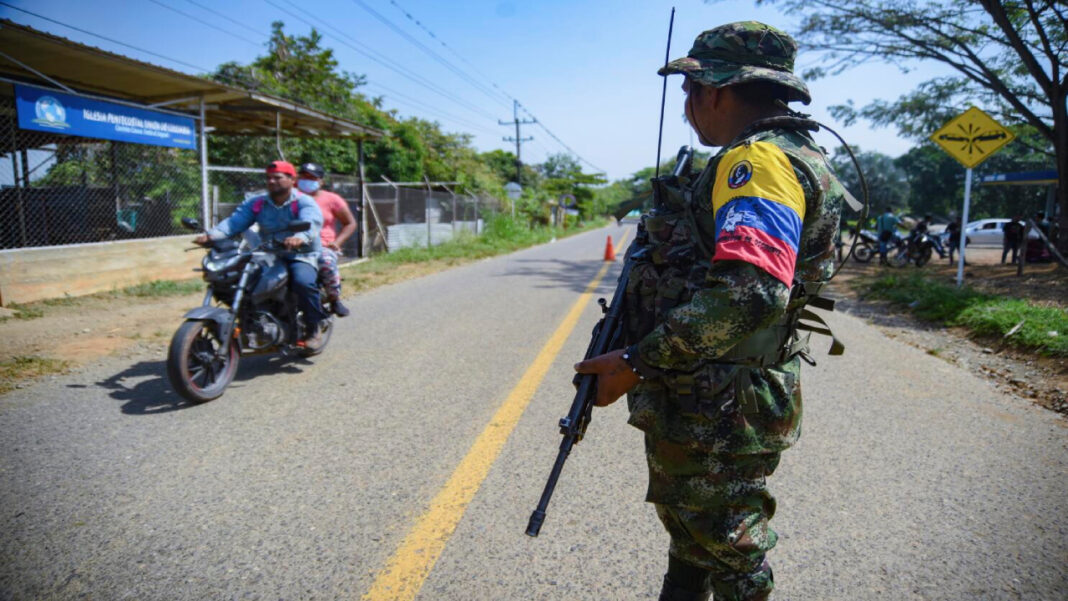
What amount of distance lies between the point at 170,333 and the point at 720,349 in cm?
660

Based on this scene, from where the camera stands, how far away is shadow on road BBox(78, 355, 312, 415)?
4.18 m

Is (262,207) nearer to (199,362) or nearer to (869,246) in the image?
(199,362)

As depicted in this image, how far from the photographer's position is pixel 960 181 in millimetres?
46344

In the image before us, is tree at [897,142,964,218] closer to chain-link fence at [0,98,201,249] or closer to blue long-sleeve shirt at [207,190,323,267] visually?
chain-link fence at [0,98,201,249]

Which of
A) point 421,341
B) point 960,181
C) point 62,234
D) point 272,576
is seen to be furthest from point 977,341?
point 960,181

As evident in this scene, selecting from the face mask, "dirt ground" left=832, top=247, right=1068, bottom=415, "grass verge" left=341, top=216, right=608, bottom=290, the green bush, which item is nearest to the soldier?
"dirt ground" left=832, top=247, right=1068, bottom=415

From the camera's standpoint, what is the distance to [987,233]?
26.5 metres

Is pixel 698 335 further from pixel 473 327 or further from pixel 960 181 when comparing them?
pixel 960 181

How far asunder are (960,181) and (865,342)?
50.0 metres

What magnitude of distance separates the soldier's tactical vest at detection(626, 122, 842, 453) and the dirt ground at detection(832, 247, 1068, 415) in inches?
164

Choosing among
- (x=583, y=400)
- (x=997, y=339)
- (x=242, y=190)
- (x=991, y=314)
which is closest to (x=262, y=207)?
(x=583, y=400)

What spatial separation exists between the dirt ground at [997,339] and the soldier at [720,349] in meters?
4.19

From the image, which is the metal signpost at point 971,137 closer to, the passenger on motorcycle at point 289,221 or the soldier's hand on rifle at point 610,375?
the passenger on motorcycle at point 289,221

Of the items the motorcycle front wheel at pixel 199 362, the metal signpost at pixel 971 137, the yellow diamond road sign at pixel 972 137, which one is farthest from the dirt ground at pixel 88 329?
the yellow diamond road sign at pixel 972 137
